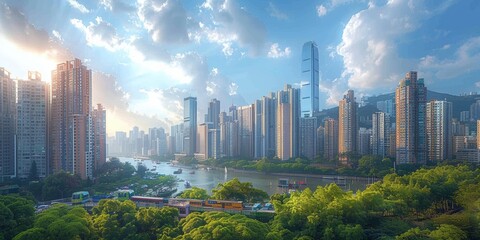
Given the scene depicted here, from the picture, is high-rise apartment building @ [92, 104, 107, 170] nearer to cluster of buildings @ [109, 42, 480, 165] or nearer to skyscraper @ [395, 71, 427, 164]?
cluster of buildings @ [109, 42, 480, 165]

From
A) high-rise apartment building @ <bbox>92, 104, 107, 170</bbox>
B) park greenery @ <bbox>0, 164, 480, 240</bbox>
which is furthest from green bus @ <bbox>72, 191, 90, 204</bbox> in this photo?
high-rise apartment building @ <bbox>92, 104, 107, 170</bbox>

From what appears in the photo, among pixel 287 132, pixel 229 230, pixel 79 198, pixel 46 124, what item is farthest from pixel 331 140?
pixel 229 230

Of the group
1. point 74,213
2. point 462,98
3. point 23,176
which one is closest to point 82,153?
point 23,176

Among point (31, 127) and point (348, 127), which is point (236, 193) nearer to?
point (31, 127)

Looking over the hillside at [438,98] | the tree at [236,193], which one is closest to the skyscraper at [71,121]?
the tree at [236,193]

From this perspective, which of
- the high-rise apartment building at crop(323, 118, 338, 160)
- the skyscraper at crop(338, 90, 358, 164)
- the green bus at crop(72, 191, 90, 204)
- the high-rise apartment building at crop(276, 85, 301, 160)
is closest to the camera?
the green bus at crop(72, 191, 90, 204)

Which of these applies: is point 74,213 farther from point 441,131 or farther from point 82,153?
point 441,131
